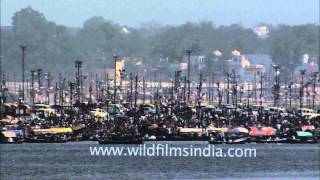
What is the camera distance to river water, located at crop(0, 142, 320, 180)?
49.0ft

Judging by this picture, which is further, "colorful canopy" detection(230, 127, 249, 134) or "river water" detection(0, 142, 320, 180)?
"river water" detection(0, 142, 320, 180)

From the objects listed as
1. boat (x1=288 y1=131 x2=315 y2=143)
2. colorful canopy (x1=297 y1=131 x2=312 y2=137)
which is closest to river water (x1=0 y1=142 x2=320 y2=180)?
boat (x1=288 y1=131 x2=315 y2=143)

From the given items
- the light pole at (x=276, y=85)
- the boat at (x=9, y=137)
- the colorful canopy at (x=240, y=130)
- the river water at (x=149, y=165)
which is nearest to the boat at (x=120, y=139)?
the river water at (x=149, y=165)

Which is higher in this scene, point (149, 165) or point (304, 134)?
point (304, 134)

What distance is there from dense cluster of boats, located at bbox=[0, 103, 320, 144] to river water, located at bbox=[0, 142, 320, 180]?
0.18 metres

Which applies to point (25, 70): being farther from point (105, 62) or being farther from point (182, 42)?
point (182, 42)

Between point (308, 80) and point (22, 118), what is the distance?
356cm

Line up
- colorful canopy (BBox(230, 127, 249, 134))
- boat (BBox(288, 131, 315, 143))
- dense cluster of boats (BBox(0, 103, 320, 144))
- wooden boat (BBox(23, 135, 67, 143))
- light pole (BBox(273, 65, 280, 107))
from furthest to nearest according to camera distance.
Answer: boat (BBox(288, 131, 315, 143)), light pole (BBox(273, 65, 280, 107)), wooden boat (BBox(23, 135, 67, 143)), colorful canopy (BBox(230, 127, 249, 134)), dense cluster of boats (BBox(0, 103, 320, 144))

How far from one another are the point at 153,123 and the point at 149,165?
3.48 feet

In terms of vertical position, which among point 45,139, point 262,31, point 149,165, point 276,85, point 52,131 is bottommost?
point 149,165

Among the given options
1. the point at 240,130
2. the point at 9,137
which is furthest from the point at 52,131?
the point at 240,130

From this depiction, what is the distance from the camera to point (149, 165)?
15.6 meters

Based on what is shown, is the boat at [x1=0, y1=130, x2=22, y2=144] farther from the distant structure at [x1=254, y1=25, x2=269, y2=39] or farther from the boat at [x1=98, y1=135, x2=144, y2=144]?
the distant structure at [x1=254, y1=25, x2=269, y2=39]

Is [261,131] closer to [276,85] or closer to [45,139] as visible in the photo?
[276,85]
